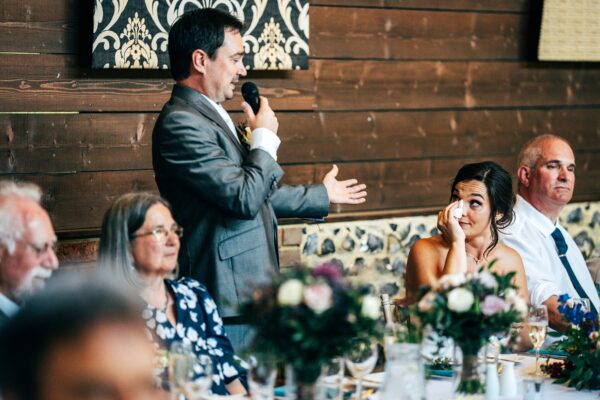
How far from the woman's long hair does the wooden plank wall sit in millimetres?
976

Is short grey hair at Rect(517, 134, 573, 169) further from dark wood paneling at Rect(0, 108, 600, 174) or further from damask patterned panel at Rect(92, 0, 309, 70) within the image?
damask patterned panel at Rect(92, 0, 309, 70)

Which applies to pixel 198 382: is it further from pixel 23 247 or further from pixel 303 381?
pixel 23 247

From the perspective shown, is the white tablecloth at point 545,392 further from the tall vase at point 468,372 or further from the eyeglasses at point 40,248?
the eyeglasses at point 40,248

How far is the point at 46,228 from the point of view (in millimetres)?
2410

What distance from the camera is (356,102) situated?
468 cm

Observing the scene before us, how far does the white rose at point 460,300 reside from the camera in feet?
7.75

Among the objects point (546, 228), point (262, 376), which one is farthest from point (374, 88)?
point (262, 376)

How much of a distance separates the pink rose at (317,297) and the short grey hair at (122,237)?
763 mm

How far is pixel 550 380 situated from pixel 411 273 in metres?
0.91

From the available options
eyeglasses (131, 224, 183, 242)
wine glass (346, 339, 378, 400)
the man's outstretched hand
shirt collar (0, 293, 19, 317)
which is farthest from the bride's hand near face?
shirt collar (0, 293, 19, 317)

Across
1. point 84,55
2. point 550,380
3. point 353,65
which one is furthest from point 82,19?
point 550,380

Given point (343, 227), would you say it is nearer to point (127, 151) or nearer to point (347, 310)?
point (127, 151)

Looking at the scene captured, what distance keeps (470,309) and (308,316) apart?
1.65 ft

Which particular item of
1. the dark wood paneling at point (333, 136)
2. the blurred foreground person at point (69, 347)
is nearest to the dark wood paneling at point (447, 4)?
the dark wood paneling at point (333, 136)
